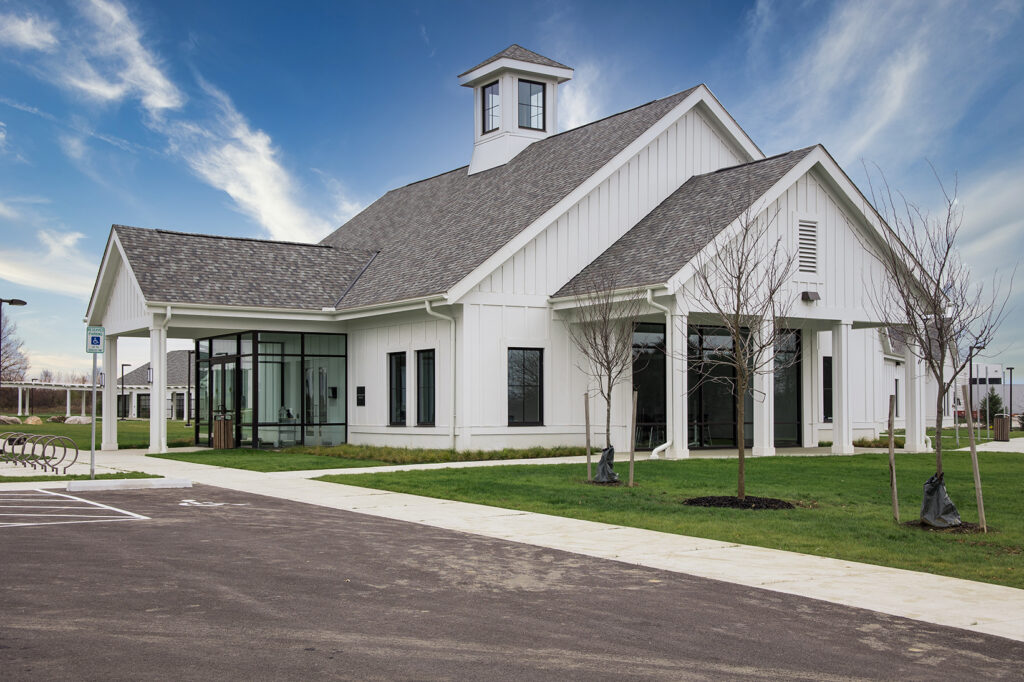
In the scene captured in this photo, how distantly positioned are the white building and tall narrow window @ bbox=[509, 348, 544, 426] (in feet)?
0.12

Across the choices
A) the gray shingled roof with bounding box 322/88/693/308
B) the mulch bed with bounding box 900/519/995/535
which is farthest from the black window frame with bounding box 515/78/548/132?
the mulch bed with bounding box 900/519/995/535

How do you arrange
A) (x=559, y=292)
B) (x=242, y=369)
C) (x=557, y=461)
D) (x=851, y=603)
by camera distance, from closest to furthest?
(x=851, y=603) → (x=557, y=461) → (x=559, y=292) → (x=242, y=369)

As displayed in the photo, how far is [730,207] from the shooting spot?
22844 mm

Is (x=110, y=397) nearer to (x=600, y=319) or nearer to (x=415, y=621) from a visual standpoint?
(x=600, y=319)

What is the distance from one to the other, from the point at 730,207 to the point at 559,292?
4398 millimetres

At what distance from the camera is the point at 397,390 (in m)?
25.5

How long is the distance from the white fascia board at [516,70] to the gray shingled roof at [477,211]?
2.22 m

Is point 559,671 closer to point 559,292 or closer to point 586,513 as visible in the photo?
point 586,513

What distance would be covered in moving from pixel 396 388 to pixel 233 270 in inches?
230

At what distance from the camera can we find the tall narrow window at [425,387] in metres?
24.3

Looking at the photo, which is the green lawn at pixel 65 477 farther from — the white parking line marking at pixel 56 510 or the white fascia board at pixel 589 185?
the white fascia board at pixel 589 185

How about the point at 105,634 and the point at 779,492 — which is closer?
the point at 105,634

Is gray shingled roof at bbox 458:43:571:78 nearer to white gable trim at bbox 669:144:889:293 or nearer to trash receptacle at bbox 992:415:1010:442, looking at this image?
white gable trim at bbox 669:144:889:293

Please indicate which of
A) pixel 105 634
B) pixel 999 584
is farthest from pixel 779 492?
pixel 105 634
